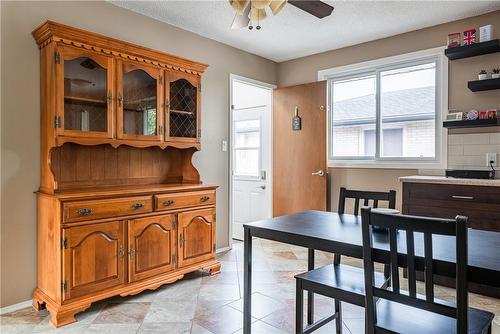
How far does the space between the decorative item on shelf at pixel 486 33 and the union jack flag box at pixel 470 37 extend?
0.06 m

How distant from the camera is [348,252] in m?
1.61

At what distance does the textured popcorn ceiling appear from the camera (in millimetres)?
3160

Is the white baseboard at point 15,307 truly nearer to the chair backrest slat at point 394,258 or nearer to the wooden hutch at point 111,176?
the wooden hutch at point 111,176

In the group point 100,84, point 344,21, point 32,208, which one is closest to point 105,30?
point 100,84

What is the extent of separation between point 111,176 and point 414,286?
104 inches

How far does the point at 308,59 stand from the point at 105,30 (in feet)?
8.75

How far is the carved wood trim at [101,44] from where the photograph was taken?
246 centimetres

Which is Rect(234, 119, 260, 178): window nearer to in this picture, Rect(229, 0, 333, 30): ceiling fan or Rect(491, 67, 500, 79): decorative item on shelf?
Rect(229, 0, 333, 30): ceiling fan

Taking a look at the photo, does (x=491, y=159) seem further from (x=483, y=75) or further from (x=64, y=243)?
(x=64, y=243)

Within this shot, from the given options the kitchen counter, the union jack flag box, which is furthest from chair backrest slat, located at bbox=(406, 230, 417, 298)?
the union jack flag box

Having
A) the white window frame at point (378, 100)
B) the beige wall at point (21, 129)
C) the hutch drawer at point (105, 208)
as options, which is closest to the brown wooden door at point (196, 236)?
the hutch drawer at point (105, 208)

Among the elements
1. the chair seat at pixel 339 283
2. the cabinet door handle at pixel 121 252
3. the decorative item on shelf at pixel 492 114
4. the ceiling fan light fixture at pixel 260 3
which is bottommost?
the cabinet door handle at pixel 121 252

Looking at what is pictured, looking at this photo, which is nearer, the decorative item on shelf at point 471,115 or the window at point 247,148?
the decorative item on shelf at point 471,115

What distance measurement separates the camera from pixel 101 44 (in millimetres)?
2688
